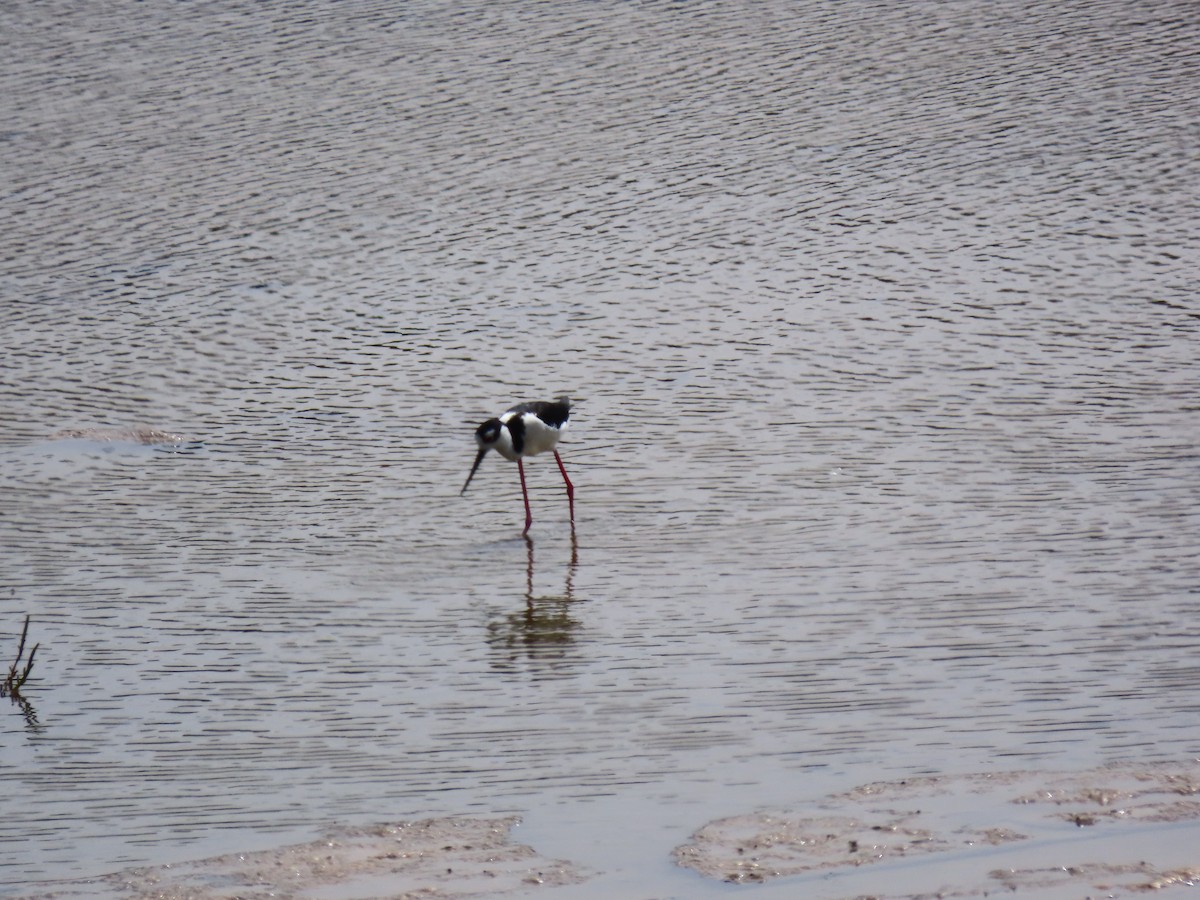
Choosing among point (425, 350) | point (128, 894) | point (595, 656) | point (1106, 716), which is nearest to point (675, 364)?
point (425, 350)

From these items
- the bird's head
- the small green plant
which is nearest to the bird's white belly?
the bird's head

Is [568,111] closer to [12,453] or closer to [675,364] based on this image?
[675,364]

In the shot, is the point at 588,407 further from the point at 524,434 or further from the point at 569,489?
the point at 569,489

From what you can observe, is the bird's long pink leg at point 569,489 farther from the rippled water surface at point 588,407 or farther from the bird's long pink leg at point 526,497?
the bird's long pink leg at point 526,497

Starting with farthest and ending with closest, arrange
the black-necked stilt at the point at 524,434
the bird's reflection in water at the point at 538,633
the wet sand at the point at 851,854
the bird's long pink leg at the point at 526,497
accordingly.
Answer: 1. the black-necked stilt at the point at 524,434
2. the bird's long pink leg at the point at 526,497
3. the bird's reflection in water at the point at 538,633
4. the wet sand at the point at 851,854

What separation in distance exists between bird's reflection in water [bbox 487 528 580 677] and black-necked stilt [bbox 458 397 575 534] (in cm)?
104

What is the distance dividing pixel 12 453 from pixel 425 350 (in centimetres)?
238

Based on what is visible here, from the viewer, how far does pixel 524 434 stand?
28.1 ft

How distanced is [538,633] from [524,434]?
1791mm

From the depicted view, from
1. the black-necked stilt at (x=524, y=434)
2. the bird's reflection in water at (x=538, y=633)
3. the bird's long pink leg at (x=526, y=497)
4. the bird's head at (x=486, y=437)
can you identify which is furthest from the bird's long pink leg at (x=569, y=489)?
the bird's reflection in water at (x=538, y=633)

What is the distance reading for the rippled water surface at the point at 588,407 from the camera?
5910 mm

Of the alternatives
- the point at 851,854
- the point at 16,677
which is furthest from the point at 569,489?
the point at 851,854

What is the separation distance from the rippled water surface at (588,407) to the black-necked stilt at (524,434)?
0.17m

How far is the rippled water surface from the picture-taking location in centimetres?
591
